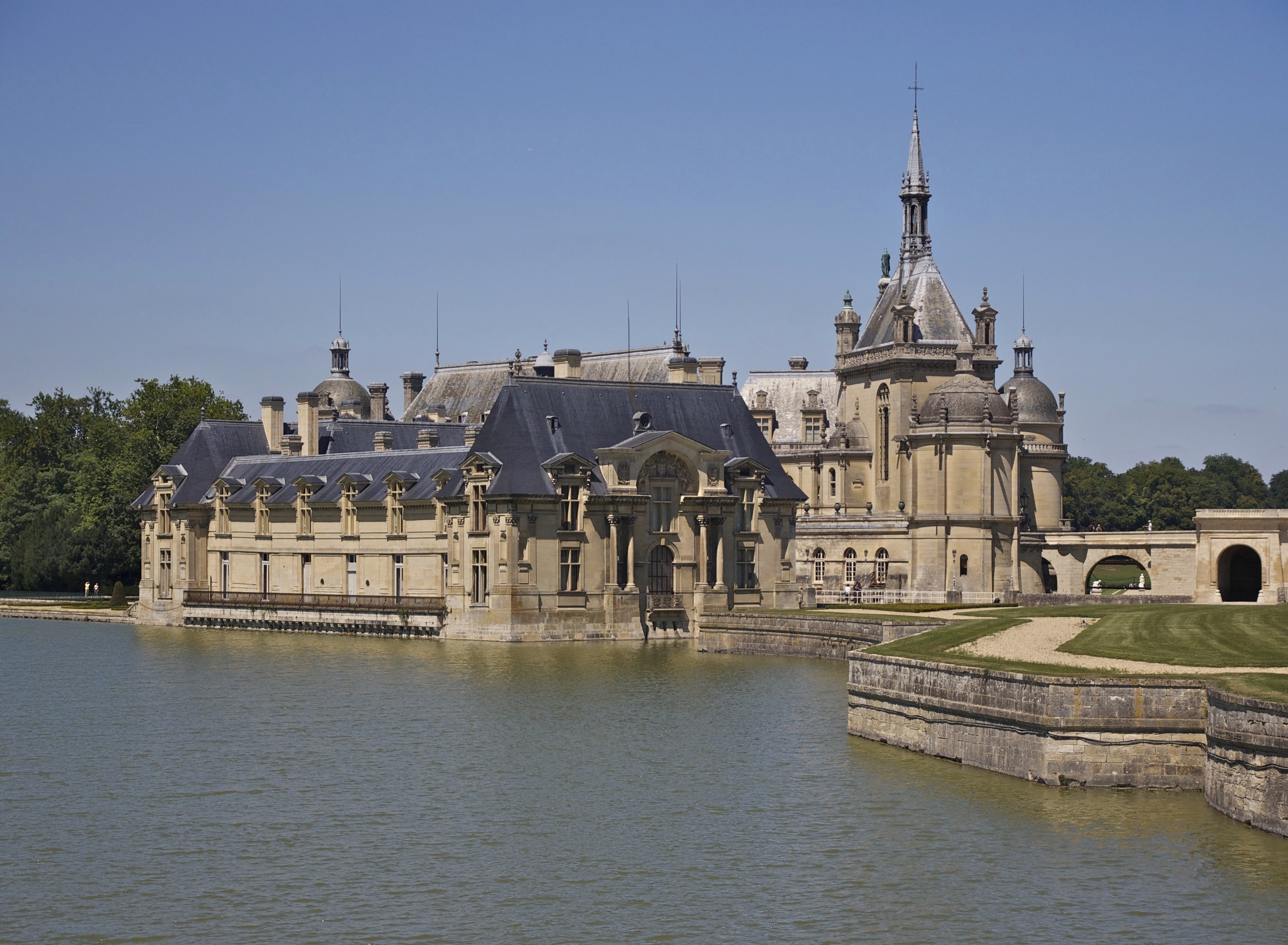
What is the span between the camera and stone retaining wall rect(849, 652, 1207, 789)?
3503 centimetres

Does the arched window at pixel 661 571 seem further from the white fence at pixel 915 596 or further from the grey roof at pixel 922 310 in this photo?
the grey roof at pixel 922 310

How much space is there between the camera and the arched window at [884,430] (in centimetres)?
10106

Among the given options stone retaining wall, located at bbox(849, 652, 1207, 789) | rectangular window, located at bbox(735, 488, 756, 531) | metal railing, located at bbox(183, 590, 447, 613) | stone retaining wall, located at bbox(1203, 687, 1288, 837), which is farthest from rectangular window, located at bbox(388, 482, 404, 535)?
stone retaining wall, located at bbox(1203, 687, 1288, 837)

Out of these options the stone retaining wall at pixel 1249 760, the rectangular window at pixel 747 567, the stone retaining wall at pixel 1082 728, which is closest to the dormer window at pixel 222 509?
the rectangular window at pixel 747 567

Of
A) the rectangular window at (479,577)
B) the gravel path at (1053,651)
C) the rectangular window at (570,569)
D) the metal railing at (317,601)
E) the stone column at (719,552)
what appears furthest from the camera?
the metal railing at (317,601)

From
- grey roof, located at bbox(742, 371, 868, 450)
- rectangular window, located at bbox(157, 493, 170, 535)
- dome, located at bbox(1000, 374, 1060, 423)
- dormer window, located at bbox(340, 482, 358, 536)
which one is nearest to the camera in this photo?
dormer window, located at bbox(340, 482, 358, 536)

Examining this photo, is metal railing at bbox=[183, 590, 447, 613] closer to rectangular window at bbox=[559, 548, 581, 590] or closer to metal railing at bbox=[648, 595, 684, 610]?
rectangular window at bbox=[559, 548, 581, 590]

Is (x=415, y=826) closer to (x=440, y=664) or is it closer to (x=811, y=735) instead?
(x=811, y=735)

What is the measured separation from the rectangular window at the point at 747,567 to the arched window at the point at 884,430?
26.7 metres

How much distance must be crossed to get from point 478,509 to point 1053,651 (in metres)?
33.9

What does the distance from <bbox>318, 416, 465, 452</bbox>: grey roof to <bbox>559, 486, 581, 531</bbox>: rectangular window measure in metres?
19.7

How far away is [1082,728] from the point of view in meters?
35.8

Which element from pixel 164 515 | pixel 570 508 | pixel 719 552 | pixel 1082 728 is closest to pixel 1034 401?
pixel 719 552

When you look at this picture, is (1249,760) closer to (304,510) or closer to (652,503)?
(652,503)
